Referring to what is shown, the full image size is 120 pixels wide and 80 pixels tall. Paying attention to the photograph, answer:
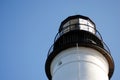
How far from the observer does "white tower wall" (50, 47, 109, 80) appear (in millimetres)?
14414

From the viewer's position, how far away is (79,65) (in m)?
14.8

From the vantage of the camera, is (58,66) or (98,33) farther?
(98,33)

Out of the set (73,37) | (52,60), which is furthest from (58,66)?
(73,37)

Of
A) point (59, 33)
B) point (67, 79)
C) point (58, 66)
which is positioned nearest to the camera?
point (67, 79)

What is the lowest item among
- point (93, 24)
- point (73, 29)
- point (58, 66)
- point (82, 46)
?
point (58, 66)

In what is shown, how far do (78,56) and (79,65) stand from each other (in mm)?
679

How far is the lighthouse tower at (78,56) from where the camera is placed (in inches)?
575

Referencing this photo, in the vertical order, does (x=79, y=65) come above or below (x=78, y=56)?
below

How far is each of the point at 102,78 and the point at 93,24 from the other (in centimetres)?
502

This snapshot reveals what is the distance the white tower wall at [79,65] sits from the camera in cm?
1441

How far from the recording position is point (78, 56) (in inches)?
605

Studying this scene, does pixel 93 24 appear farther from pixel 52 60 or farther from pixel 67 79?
pixel 67 79

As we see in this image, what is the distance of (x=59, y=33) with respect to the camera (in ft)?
58.6

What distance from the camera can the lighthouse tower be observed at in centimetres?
1462
